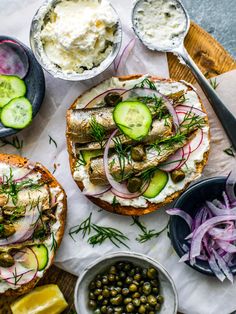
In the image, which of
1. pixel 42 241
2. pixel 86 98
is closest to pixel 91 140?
pixel 86 98

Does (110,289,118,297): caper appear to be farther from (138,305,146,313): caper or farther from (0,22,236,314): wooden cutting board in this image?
(0,22,236,314): wooden cutting board

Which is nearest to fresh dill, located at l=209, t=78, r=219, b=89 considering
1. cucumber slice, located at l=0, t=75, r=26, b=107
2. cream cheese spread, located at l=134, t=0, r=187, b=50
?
cream cheese spread, located at l=134, t=0, r=187, b=50

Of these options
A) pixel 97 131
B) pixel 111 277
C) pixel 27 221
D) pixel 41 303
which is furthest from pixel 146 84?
pixel 41 303

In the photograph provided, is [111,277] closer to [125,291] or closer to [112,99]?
[125,291]

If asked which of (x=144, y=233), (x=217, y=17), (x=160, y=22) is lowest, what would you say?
(x=144, y=233)

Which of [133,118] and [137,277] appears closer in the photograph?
[133,118]

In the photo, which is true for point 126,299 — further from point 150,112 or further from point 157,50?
point 157,50
